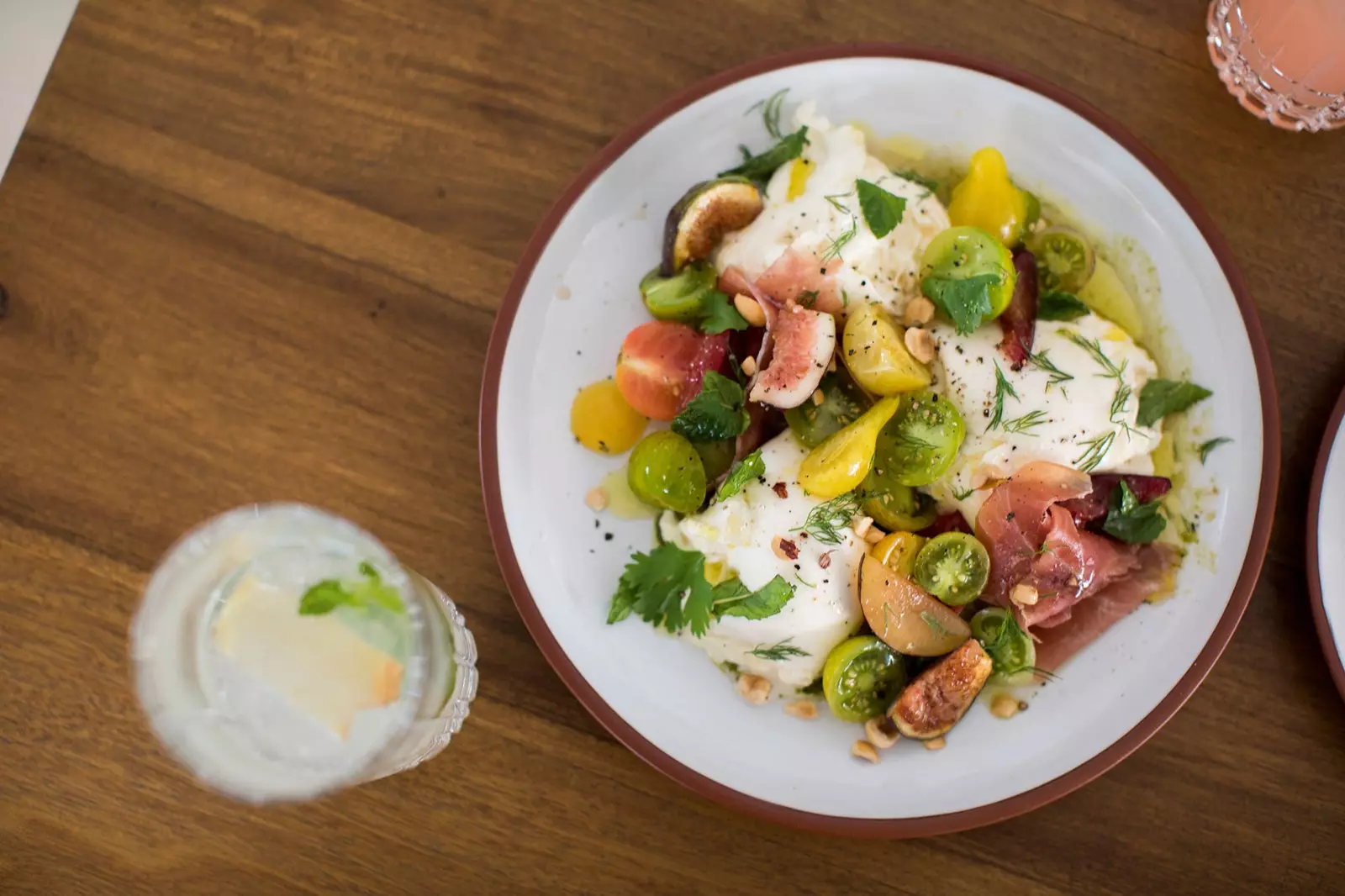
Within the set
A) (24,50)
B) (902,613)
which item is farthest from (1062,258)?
(24,50)

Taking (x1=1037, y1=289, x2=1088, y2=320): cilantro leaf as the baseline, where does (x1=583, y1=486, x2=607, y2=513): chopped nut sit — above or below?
below

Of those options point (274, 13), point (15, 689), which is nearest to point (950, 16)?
point (274, 13)

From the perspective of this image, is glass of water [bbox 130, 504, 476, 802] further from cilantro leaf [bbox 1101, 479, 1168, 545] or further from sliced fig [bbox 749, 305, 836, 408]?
cilantro leaf [bbox 1101, 479, 1168, 545]

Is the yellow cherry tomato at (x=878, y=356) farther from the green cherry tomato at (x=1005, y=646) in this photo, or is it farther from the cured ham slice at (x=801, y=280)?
the green cherry tomato at (x=1005, y=646)

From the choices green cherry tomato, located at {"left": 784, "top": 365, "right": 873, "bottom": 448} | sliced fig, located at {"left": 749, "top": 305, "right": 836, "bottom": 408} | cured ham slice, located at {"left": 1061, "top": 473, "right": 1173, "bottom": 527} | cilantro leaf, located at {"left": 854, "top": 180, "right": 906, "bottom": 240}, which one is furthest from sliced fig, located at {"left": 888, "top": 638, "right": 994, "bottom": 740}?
cilantro leaf, located at {"left": 854, "top": 180, "right": 906, "bottom": 240}

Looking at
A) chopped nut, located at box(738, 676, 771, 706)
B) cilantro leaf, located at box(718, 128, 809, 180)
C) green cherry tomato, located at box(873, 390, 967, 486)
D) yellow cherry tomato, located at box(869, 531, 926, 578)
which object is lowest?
chopped nut, located at box(738, 676, 771, 706)

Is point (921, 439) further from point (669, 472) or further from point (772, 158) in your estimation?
point (772, 158)

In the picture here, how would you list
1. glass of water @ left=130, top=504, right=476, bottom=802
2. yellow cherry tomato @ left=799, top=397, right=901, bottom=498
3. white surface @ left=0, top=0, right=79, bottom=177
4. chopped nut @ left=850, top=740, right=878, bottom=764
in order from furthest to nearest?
white surface @ left=0, top=0, right=79, bottom=177, chopped nut @ left=850, top=740, right=878, bottom=764, yellow cherry tomato @ left=799, top=397, right=901, bottom=498, glass of water @ left=130, top=504, right=476, bottom=802
